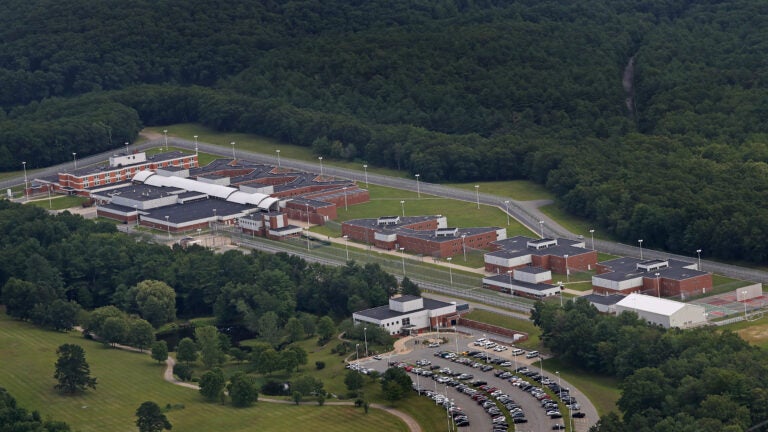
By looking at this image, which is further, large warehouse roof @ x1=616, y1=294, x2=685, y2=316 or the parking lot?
large warehouse roof @ x1=616, y1=294, x2=685, y2=316

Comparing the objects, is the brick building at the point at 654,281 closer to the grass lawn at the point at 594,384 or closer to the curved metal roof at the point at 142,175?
the grass lawn at the point at 594,384

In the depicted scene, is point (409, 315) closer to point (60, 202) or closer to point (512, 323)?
point (512, 323)

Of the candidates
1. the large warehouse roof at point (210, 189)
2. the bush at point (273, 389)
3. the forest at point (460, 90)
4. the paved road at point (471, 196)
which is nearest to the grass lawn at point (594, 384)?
the bush at point (273, 389)

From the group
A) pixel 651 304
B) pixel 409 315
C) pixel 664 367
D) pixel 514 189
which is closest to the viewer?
pixel 664 367

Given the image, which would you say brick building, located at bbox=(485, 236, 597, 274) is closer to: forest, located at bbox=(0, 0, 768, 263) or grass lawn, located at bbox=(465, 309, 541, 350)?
forest, located at bbox=(0, 0, 768, 263)

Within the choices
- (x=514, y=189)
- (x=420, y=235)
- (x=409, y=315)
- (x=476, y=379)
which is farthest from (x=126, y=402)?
(x=514, y=189)

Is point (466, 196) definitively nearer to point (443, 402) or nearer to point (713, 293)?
point (713, 293)

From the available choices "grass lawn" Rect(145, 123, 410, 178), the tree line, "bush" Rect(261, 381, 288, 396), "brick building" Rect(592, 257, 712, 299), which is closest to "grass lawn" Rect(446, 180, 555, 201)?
"grass lawn" Rect(145, 123, 410, 178)

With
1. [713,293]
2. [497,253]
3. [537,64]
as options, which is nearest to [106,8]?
[537,64]
